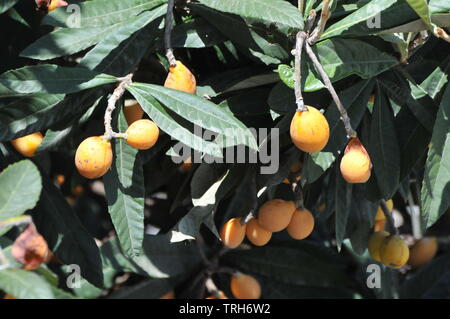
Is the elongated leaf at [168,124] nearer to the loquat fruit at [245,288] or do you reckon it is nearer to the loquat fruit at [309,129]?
the loquat fruit at [309,129]

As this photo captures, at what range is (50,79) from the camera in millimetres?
1247

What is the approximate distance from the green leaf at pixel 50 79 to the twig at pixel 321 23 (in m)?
0.37

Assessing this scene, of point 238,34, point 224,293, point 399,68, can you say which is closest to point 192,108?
point 238,34

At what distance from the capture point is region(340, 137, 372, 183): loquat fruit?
4.00 ft

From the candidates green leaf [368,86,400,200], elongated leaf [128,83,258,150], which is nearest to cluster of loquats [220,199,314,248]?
green leaf [368,86,400,200]

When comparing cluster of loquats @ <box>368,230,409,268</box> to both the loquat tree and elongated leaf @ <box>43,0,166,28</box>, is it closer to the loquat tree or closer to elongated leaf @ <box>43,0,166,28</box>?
the loquat tree

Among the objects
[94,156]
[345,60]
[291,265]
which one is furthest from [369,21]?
[291,265]

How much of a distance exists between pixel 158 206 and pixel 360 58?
36.1 inches

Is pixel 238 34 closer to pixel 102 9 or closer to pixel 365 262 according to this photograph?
pixel 102 9

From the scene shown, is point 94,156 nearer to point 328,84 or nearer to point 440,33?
point 328,84

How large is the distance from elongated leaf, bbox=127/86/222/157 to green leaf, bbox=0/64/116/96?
72 millimetres

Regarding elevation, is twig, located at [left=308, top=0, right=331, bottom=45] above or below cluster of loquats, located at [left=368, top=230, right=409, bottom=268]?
above

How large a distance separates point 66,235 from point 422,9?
2.69 feet

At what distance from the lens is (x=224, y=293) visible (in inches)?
75.0
